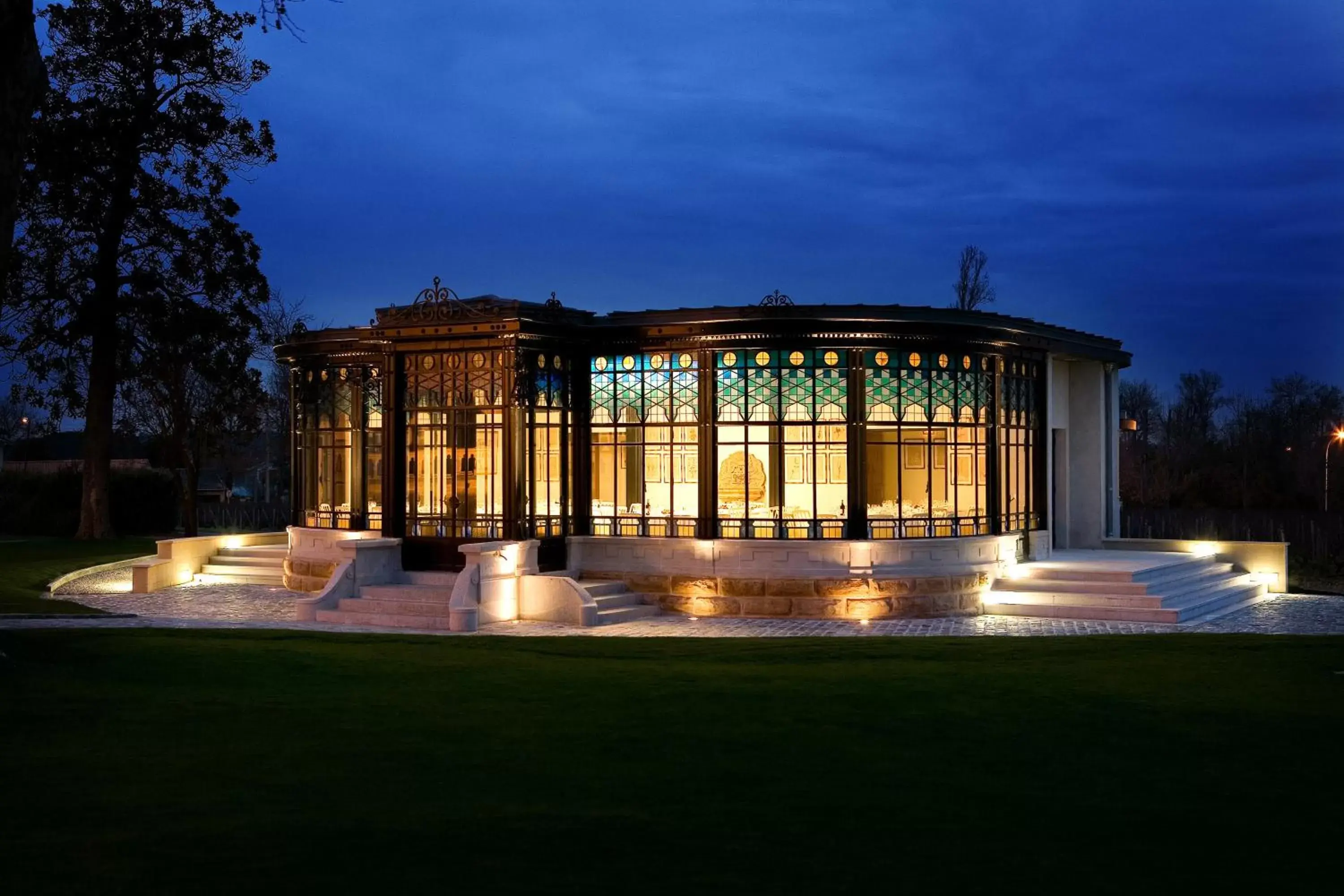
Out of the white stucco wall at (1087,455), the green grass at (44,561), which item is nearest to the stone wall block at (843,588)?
the white stucco wall at (1087,455)

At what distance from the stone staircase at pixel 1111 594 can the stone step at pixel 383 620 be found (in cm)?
816

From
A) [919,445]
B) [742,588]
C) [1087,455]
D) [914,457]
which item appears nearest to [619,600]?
[742,588]

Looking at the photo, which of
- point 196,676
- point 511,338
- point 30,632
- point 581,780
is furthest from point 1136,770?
point 511,338

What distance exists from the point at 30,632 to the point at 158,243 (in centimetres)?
2094

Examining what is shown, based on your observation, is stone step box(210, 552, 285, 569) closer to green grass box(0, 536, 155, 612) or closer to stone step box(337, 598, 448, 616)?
green grass box(0, 536, 155, 612)

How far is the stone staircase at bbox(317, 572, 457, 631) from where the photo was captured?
61.1 feet

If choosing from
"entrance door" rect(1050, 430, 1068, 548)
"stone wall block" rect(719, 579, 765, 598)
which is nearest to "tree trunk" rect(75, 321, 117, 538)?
"stone wall block" rect(719, 579, 765, 598)

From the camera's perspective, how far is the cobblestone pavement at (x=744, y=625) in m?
17.5

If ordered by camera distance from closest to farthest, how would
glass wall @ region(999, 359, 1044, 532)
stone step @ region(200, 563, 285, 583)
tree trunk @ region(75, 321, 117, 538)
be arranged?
glass wall @ region(999, 359, 1044, 532), stone step @ region(200, 563, 285, 583), tree trunk @ region(75, 321, 117, 538)

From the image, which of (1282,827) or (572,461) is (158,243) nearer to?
(572,461)

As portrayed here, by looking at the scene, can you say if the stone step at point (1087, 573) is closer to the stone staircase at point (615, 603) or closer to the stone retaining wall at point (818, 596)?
the stone retaining wall at point (818, 596)

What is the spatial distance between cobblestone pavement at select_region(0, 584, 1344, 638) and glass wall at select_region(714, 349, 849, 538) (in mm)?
1581

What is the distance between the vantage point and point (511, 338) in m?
20.0

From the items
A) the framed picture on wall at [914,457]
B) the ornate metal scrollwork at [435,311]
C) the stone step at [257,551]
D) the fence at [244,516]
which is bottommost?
the stone step at [257,551]
